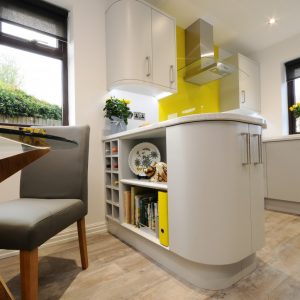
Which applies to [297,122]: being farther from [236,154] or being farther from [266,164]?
[236,154]

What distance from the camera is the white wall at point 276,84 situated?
313cm

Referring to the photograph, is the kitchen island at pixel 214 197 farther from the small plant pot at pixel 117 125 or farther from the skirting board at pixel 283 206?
the skirting board at pixel 283 206

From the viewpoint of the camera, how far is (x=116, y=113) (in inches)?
77.7

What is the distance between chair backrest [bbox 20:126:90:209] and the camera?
50.5 inches

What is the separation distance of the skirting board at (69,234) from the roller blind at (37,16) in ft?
5.95

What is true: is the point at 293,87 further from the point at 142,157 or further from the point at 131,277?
the point at 131,277

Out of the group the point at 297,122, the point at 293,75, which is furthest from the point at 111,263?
the point at 293,75

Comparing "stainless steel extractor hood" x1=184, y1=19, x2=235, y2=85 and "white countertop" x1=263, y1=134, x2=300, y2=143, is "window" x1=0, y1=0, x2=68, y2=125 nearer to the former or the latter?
"stainless steel extractor hood" x1=184, y1=19, x2=235, y2=85

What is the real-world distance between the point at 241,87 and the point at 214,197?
8.44 feet

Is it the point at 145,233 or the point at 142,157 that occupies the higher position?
the point at 142,157

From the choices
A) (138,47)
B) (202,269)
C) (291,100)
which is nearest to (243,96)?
(291,100)

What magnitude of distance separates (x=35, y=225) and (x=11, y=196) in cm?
Answer: 101

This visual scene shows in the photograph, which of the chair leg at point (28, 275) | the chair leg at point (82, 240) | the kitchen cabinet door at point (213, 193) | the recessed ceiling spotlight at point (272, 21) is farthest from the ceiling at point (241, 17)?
the chair leg at point (28, 275)

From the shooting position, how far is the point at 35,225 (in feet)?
2.65
